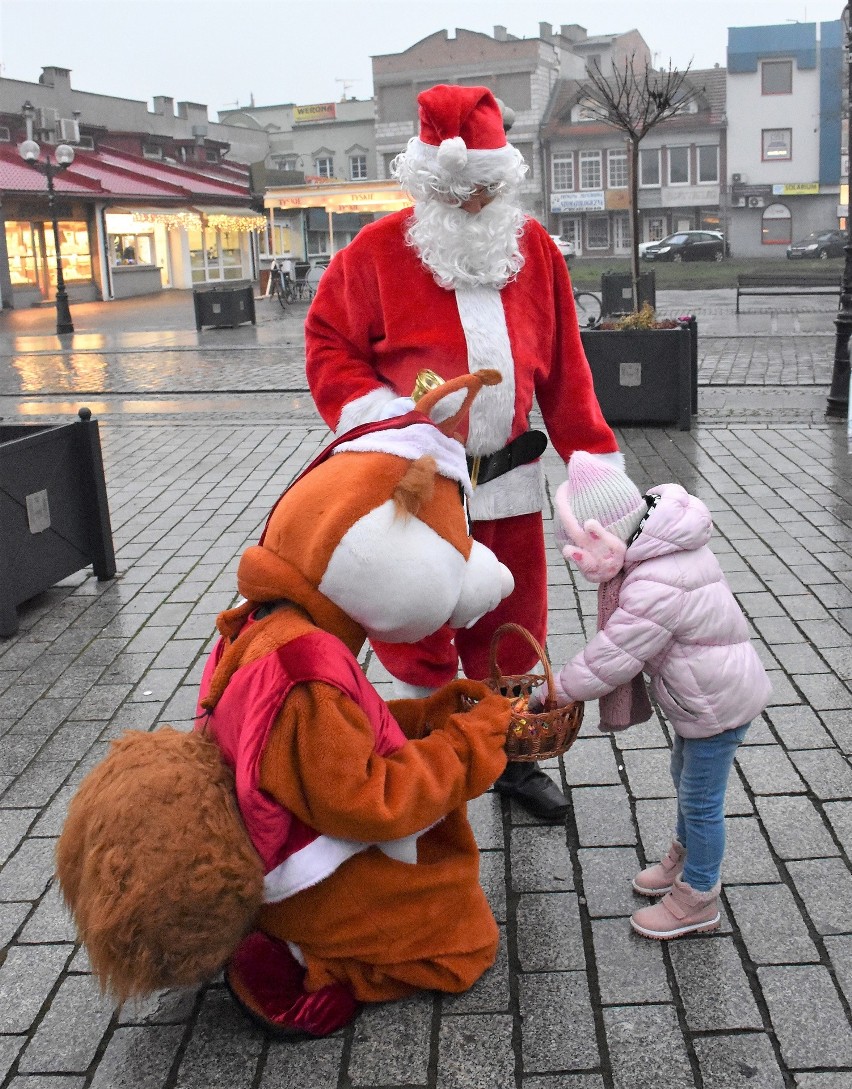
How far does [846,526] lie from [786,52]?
2100 inches

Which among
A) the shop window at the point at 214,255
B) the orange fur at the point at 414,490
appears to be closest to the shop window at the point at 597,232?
the shop window at the point at 214,255

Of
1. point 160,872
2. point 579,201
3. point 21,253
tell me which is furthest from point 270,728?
point 579,201

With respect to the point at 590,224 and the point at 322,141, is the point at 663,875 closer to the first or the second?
the point at 590,224

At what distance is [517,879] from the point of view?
10.6ft

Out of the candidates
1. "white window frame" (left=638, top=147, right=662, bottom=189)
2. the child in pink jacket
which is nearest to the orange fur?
the child in pink jacket

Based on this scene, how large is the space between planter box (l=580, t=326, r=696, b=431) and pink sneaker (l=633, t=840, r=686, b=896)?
6.84 meters

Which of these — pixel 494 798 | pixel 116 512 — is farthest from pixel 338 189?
pixel 494 798

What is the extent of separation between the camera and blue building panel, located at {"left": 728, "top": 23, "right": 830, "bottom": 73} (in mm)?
52562

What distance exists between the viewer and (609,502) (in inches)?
108

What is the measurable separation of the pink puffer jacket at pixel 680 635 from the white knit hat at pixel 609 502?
47 mm

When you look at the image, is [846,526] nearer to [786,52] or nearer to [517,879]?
[517,879]

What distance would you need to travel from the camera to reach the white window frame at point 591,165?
55656 millimetres

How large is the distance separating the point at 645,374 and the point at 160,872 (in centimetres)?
808

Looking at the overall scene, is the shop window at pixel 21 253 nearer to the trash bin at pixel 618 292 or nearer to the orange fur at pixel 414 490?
the trash bin at pixel 618 292
